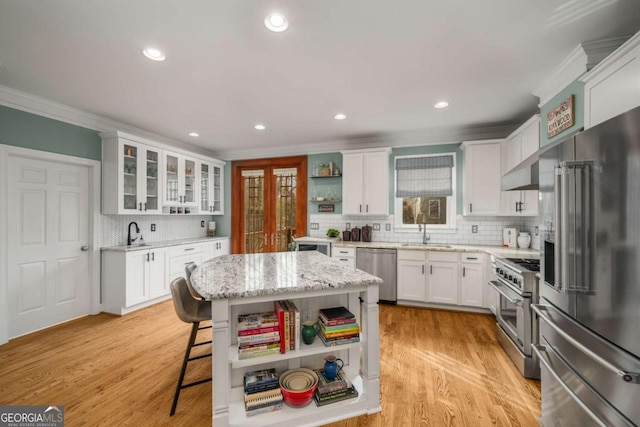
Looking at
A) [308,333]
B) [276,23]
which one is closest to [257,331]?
[308,333]


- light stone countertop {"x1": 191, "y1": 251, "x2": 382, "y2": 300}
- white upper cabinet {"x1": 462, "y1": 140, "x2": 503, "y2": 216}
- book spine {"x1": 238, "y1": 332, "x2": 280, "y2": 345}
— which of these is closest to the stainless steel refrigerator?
light stone countertop {"x1": 191, "y1": 251, "x2": 382, "y2": 300}

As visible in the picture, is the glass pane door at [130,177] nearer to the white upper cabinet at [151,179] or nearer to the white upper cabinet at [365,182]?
the white upper cabinet at [151,179]

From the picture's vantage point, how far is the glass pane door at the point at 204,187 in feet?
17.0

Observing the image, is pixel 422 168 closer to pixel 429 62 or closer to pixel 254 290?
pixel 429 62

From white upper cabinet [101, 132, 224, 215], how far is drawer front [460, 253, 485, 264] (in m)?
4.59

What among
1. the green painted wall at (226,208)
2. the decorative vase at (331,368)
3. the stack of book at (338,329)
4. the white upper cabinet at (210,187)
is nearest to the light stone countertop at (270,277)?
the stack of book at (338,329)

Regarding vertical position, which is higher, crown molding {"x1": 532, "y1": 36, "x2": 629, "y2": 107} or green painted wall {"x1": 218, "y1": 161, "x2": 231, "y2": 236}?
crown molding {"x1": 532, "y1": 36, "x2": 629, "y2": 107}

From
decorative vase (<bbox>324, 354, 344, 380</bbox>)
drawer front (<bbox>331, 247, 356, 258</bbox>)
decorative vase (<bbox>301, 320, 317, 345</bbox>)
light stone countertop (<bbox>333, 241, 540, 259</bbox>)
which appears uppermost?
light stone countertop (<bbox>333, 241, 540, 259</bbox>)

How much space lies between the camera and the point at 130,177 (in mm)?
3889

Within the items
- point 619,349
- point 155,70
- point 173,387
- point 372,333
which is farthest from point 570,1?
point 173,387

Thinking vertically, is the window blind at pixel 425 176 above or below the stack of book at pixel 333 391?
above

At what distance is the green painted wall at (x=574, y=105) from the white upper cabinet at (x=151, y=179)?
5073 mm

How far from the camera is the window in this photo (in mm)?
4426

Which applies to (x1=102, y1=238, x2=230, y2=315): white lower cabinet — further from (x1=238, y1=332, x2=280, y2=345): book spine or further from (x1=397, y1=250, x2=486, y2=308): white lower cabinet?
(x1=397, y1=250, x2=486, y2=308): white lower cabinet
